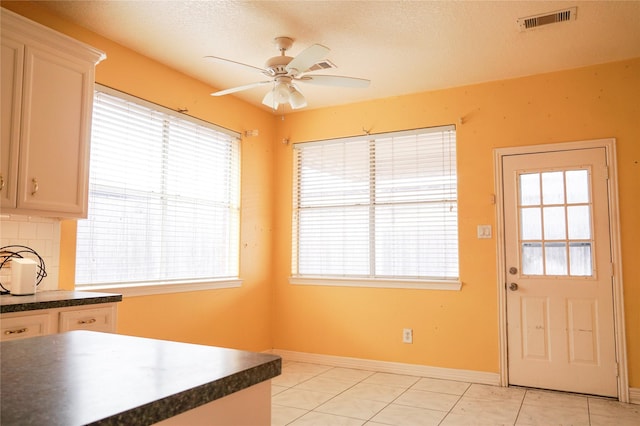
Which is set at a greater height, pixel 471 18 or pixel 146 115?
pixel 471 18

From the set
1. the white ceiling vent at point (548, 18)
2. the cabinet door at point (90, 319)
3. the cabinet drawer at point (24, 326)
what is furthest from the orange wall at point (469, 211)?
the cabinet drawer at point (24, 326)

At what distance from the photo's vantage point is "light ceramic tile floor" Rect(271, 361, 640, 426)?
3258mm

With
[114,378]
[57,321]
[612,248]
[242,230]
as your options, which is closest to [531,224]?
[612,248]

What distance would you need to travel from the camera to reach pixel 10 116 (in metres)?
2.60

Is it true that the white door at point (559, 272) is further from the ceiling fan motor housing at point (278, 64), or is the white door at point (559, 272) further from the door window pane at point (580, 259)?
the ceiling fan motor housing at point (278, 64)

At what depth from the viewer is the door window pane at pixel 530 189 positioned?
161 inches

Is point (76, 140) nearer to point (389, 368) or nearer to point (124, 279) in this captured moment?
point (124, 279)

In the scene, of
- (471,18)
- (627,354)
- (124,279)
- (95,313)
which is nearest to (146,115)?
(124,279)

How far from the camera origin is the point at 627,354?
369 cm

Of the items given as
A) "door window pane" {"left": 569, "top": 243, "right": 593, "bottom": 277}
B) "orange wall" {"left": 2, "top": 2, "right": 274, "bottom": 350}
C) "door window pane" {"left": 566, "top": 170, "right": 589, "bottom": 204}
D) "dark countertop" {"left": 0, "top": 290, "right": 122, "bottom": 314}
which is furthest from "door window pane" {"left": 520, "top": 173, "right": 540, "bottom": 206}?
"dark countertop" {"left": 0, "top": 290, "right": 122, "bottom": 314}

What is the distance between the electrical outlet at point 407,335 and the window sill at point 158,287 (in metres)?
1.70

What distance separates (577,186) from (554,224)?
36 centimetres

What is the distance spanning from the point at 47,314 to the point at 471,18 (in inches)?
122

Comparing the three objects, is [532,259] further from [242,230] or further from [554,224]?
[242,230]
